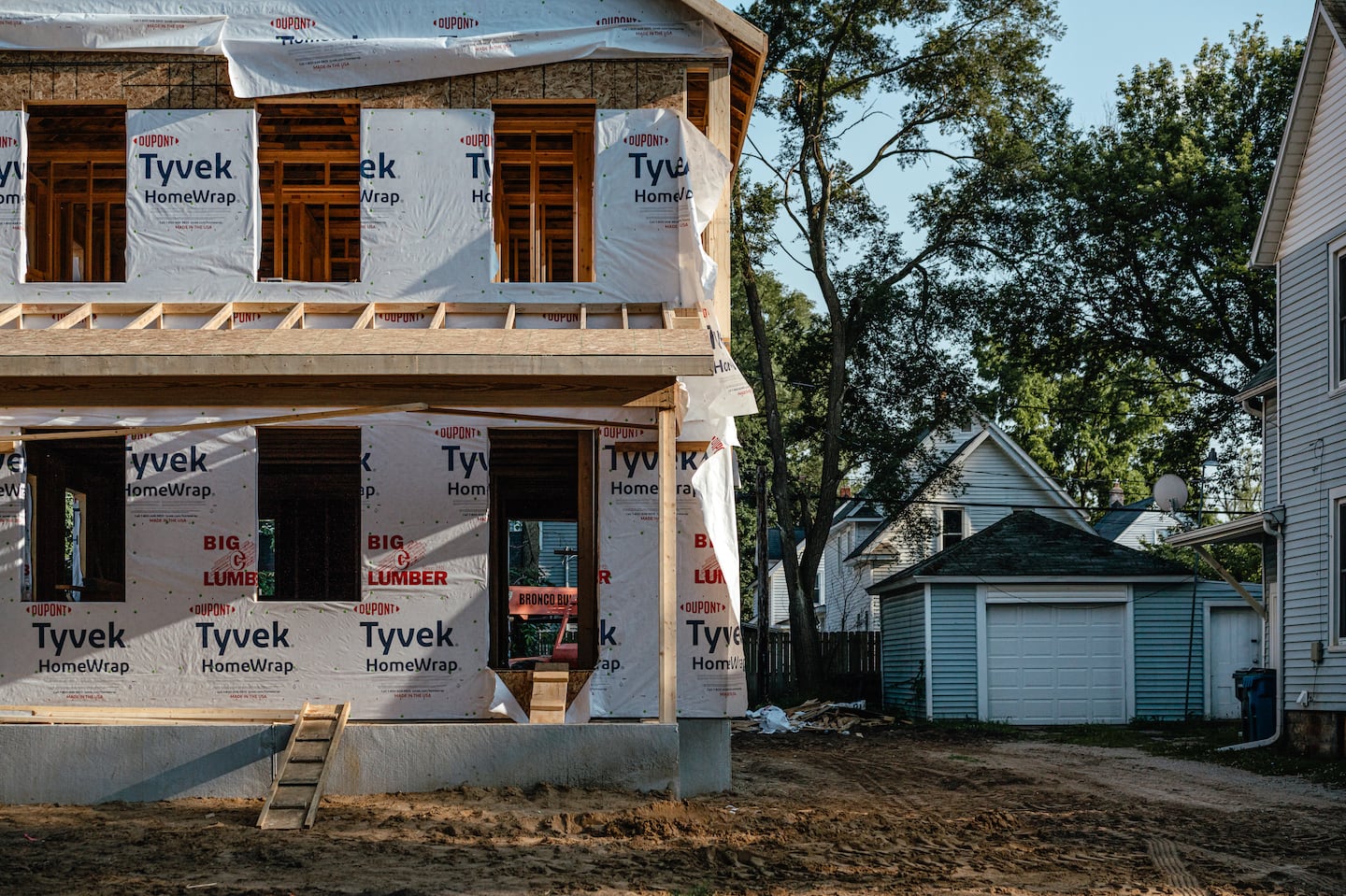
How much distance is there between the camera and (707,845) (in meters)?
9.07

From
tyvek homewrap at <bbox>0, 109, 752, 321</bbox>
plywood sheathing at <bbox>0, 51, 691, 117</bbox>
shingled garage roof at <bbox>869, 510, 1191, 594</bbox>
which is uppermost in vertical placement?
plywood sheathing at <bbox>0, 51, 691, 117</bbox>

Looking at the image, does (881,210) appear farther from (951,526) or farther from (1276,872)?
(1276,872)

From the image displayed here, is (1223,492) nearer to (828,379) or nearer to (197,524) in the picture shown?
(828,379)

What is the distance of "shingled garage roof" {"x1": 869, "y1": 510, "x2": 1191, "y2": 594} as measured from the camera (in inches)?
971

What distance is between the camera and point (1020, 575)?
2467 centimetres

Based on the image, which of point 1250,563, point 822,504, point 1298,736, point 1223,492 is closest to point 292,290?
point 1298,736

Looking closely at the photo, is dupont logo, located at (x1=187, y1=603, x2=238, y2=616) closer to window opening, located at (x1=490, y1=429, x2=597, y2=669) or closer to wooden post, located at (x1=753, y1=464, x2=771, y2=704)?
window opening, located at (x1=490, y1=429, x2=597, y2=669)

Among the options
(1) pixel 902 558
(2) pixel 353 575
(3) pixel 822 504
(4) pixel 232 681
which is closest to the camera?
(4) pixel 232 681

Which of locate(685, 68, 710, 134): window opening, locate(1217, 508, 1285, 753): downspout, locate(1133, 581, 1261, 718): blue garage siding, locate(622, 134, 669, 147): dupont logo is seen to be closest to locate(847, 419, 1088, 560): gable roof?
locate(1133, 581, 1261, 718): blue garage siding

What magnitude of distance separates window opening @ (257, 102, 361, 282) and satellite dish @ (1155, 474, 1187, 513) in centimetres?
1167

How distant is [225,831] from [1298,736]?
1262cm

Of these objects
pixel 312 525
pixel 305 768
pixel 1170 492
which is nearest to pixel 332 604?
pixel 305 768

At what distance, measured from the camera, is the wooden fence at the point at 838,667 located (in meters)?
26.7

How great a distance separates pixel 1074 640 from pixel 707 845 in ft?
56.4
